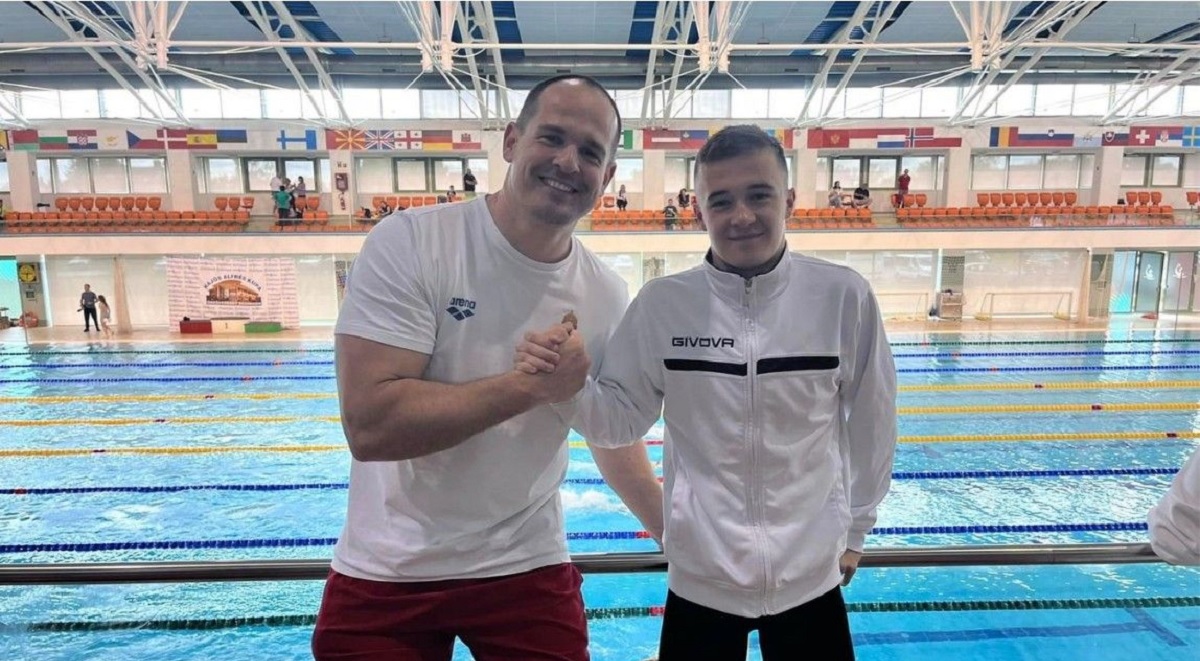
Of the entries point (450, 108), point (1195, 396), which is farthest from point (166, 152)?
point (1195, 396)

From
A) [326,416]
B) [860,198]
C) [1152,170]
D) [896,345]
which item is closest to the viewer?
[326,416]

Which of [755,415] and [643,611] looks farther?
[643,611]

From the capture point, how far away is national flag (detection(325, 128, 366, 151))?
61.1ft

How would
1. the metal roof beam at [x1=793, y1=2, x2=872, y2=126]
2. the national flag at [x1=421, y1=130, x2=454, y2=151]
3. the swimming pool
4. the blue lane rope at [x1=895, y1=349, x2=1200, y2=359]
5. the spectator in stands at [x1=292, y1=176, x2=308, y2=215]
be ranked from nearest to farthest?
the swimming pool → the blue lane rope at [x1=895, y1=349, x2=1200, y2=359] → the metal roof beam at [x1=793, y1=2, x2=872, y2=126] → the national flag at [x1=421, y1=130, x2=454, y2=151] → the spectator in stands at [x1=292, y1=176, x2=308, y2=215]

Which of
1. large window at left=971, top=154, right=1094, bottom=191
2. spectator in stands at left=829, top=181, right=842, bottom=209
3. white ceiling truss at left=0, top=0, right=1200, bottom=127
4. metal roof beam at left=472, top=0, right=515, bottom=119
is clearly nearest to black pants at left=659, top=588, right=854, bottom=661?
white ceiling truss at left=0, top=0, right=1200, bottom=127

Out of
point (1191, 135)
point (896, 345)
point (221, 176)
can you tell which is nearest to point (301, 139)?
point (221, 176)

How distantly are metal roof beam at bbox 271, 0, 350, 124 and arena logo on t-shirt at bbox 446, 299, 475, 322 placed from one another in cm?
1533

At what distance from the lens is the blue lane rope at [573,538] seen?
492 cm

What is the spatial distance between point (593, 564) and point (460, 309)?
62 centimetres

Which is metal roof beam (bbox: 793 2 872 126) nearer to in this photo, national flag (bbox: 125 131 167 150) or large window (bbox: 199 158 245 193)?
large window (bbox: 199 158 245 193)

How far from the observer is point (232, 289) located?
1580 cm

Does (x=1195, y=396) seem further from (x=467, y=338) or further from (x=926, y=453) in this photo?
(x=467, y=338)

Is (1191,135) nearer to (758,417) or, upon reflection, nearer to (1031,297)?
(1031,297)

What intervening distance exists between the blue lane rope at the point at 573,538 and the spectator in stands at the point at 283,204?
13.2 meters
